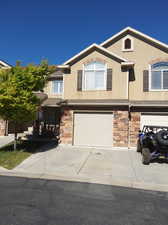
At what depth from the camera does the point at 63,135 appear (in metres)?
13.1

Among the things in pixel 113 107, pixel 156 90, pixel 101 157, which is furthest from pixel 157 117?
pixel 101 157

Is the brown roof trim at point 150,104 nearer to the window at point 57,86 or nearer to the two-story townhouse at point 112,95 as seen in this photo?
the two-story townhouse at point 112,95

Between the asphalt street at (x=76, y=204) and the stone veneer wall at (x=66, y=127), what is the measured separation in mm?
6366

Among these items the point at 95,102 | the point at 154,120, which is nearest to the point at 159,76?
the point at 154,120

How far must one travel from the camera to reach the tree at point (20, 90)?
32.3 feet

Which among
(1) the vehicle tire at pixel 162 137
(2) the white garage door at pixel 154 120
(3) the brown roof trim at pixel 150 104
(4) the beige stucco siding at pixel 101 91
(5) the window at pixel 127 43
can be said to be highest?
(5) the window at pixel 127 43

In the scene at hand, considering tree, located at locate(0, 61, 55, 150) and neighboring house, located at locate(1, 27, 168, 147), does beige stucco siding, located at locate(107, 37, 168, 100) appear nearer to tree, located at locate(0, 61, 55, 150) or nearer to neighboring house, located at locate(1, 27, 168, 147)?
neighboring house, located at locate(1, 27, 168, 147)

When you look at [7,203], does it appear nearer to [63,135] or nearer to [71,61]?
[63,135]

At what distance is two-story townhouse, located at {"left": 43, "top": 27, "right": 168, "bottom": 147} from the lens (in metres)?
12.5

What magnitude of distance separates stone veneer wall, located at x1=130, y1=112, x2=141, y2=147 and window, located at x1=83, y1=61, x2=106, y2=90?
283cm

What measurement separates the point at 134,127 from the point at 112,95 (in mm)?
2616

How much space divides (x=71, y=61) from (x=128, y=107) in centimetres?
517

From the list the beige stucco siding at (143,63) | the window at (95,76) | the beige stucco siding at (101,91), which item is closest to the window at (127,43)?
the beige stucco siding at (143,63)

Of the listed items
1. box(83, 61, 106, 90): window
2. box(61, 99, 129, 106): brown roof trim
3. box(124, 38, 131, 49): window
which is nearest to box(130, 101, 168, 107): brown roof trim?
box(61, 99, 129, 106): brown roof trim
